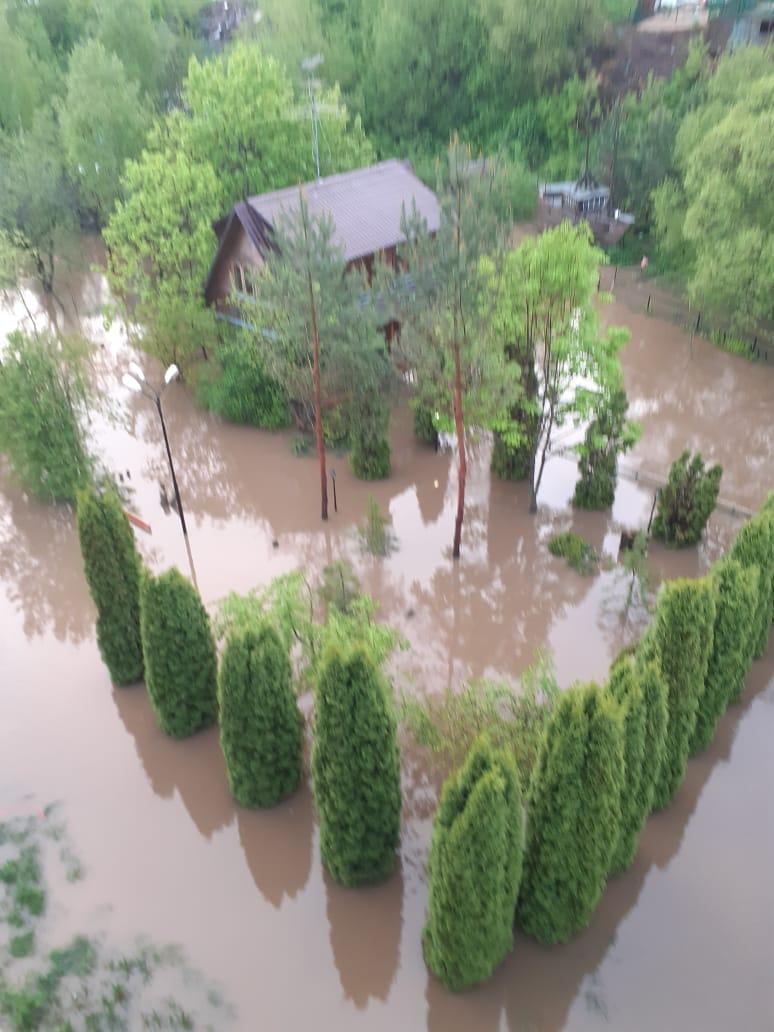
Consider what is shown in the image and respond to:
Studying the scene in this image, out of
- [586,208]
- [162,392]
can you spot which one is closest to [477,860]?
[162,392]

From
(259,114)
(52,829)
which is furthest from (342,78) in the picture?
(52,829)

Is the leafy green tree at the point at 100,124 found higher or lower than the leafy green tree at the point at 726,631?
higher

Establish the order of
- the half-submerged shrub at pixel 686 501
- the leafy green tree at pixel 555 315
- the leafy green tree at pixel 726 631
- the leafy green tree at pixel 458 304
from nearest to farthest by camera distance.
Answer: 1. the leafy green tree at pixel 726 631
2. the leafy green tree at pixel 458 304
3. the leafy green tree at pixel 555 315
4. the half-submerged shrub at pixel 686 501

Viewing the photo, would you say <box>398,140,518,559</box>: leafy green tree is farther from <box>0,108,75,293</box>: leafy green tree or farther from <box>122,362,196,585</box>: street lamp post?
<box>0,108,75,293</box>: leafy green tree

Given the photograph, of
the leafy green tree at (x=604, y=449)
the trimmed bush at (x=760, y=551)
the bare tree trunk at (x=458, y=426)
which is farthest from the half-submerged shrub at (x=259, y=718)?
the leafy green tree at (x=604, y=449)

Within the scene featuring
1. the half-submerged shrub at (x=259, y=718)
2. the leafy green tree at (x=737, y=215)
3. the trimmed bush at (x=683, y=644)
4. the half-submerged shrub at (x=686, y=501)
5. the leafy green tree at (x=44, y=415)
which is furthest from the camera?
the leafy green tree at (x=737, y=215)

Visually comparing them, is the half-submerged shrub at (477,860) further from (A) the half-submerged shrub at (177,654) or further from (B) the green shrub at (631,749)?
(A) the half-submerged shrub at (177,654)

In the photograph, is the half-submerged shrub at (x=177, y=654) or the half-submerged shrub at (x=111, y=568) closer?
the half-submerged shrub at (x=177, y=654)
